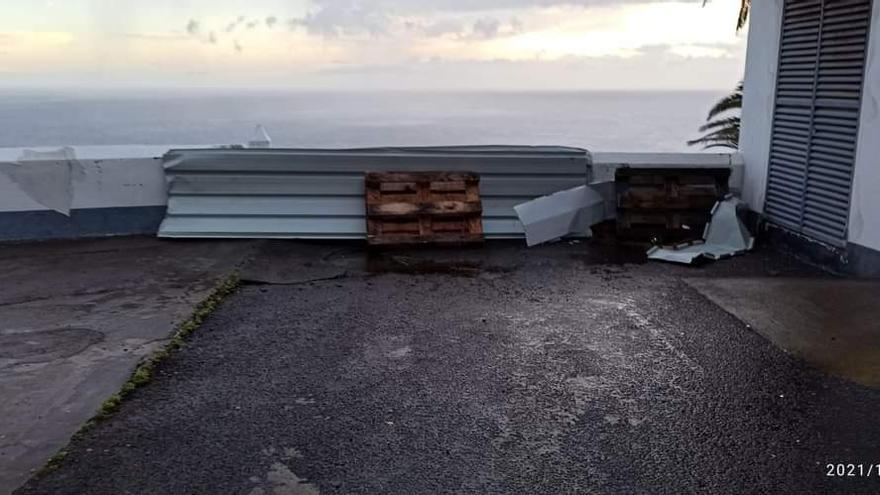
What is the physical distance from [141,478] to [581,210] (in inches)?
237

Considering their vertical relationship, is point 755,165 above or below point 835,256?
above

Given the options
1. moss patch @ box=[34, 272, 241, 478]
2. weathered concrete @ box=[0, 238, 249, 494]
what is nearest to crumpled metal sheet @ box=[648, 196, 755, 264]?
moss patch @ box=[34, 272, 241, 478]

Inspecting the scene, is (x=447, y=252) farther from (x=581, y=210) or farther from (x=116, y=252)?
(x=116, y=252)

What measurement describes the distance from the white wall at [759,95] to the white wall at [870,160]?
1.57 metres

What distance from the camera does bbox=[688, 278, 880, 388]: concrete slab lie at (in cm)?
447

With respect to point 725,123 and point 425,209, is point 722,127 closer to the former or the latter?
point 725,123

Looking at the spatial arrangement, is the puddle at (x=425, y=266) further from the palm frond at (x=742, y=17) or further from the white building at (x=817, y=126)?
the palm frond at (x=742, y=17)

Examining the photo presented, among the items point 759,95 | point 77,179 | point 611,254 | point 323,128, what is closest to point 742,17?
point 759,95

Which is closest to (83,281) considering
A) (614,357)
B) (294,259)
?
(294,259)

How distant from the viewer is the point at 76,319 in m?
5.21

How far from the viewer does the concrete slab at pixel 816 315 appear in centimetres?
447

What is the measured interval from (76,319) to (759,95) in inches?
284

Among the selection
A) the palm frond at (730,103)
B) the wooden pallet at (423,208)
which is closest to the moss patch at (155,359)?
the wooden pallet at (423,208)

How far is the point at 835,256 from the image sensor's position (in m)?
6.64
